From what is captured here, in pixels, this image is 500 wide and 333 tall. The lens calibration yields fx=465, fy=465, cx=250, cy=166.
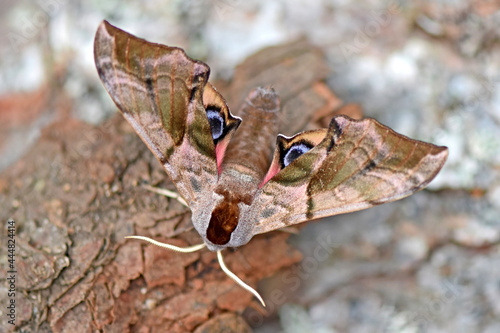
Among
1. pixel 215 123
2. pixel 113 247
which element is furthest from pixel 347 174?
pixel 113 247

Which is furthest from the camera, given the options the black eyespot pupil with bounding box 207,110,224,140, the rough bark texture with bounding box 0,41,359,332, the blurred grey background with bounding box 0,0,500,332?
the blurred grey background with bounding box 0,0,500,332

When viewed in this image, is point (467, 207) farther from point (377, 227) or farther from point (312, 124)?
point (312, 124)

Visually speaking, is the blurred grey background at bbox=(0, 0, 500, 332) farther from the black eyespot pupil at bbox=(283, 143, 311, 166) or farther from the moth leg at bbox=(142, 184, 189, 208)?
the moth leg at bbox=(142, 184, 189, 208)

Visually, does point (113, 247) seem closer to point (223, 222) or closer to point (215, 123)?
point (223, 222)

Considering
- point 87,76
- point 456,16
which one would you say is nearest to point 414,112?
point 456,16

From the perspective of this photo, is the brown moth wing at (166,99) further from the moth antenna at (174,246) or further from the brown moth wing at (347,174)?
the brown moth wing at (347,174)

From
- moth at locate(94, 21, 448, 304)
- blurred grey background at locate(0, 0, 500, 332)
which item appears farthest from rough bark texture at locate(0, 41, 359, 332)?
blurred grey background at locate(0, 0, 500, 332)
